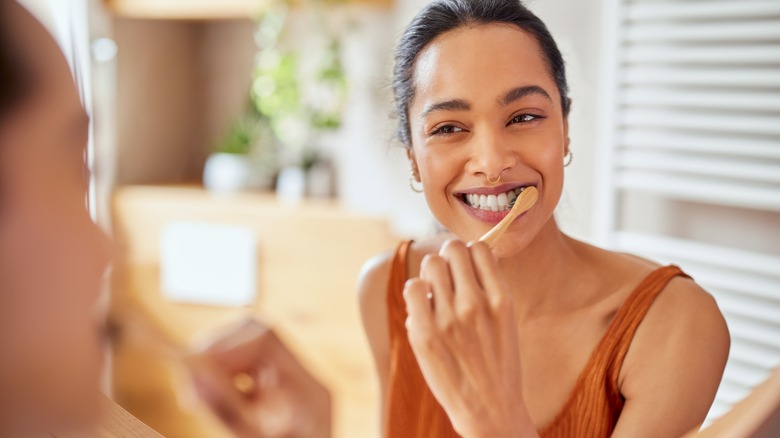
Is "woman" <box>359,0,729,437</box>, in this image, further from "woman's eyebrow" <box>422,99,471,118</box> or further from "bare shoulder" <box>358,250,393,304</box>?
"bare shoulder" <box>358,250,393,304</box>

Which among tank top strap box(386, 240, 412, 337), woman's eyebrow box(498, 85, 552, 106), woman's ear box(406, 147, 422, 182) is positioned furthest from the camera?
tank top strap box(386, 240, 412, 337)

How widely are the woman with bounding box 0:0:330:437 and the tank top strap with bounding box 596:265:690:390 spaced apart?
1.38ft

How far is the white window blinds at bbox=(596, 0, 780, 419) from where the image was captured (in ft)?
3.40

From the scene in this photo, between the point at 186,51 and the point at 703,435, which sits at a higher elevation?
the point at 186,51

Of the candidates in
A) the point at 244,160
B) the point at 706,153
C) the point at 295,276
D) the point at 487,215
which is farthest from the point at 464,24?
the point at 244,160

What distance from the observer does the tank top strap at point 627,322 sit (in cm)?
64

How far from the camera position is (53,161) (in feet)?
Result: 0.86

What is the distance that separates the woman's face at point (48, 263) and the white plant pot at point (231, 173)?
1.61m

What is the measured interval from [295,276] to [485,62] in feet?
4.15

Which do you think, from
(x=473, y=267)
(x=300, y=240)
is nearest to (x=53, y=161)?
(x=473, y=267)

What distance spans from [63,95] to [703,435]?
0.30 metres

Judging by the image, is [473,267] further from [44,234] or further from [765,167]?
[765,167]

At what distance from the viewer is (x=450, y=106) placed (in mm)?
570

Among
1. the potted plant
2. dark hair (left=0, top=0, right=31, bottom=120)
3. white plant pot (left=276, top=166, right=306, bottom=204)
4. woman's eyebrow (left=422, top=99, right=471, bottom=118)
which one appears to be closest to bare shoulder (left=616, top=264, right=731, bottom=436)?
woman's eyebrow (left=422, top=99, right=471, bottom=118)
